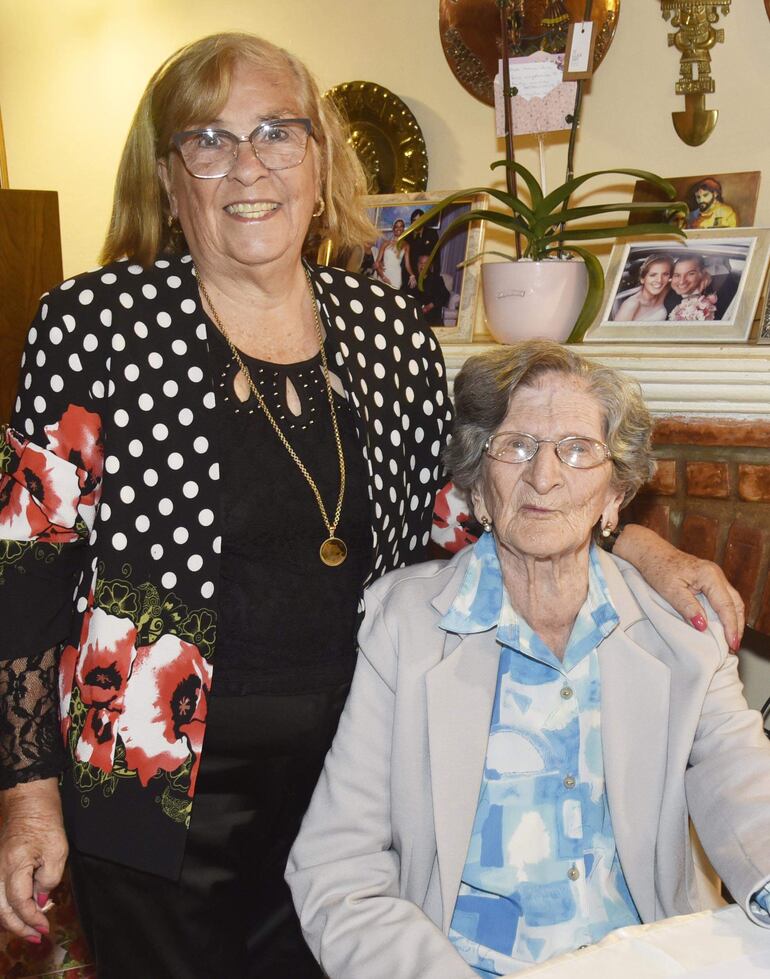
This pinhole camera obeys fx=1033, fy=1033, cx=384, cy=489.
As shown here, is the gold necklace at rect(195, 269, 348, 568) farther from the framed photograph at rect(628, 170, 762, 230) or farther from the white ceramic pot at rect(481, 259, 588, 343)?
the framed photograph at rect(628, 170, 762, 230)

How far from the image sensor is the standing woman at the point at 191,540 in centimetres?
148

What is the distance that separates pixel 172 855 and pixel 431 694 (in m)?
0.45

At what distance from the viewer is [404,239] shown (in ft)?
8.66

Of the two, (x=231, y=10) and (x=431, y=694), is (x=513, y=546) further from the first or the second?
(x=231, y=10)

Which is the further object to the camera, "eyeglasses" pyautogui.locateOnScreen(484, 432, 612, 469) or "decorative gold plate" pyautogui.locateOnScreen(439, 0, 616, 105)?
"decorative gold plate" pyautogui.locateOnScreen(439, 0, 616, 105)

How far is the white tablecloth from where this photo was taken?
41.8 inches

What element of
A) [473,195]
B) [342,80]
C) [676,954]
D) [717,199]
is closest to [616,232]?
[717,199]

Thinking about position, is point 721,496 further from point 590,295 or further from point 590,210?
point 590,210

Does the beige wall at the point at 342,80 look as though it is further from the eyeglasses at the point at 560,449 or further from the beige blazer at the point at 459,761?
the beige blazer at the point at 459,761

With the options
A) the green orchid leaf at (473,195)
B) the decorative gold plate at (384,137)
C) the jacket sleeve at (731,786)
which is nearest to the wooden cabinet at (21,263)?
the decorative gold plate at (384,137)

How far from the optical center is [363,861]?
149 cm

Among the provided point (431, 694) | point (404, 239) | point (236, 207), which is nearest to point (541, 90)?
point (404, 239)

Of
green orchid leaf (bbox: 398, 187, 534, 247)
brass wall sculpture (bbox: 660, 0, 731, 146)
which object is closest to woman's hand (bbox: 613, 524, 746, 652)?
green orchid leaf (bbox: 398, 187, 534, 247)

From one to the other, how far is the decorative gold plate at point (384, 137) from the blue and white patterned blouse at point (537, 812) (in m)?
1.75
